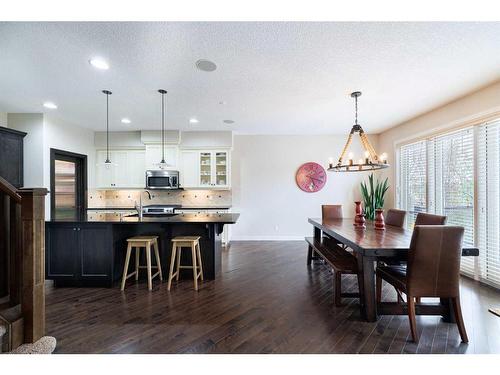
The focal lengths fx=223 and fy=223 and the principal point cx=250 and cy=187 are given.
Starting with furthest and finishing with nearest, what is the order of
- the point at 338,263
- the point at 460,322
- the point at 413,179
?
the point at 413,179
the point at 338,263
the point at 460,322

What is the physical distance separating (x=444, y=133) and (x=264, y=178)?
11.8 feet

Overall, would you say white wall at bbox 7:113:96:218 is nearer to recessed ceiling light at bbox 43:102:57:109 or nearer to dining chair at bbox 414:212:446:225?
recessed ceiling light at bbox 43:102:57:109

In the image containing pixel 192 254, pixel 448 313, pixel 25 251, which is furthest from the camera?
pixel 192 254

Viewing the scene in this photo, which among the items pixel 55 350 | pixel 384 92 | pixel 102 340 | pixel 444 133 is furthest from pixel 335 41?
pixel 55 350

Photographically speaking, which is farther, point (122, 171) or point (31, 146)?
point (122, 171)

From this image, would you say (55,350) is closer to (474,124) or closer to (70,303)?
(70,303)

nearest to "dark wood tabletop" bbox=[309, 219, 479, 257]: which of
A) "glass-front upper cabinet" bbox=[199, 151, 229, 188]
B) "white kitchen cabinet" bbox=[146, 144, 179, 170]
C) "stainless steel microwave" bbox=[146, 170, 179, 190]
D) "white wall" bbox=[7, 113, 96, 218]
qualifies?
"glass-front upper cabinet" bbox=[199, 151, 229, 188]

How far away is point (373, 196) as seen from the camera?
5.23m

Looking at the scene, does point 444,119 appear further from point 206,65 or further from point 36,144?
point 36,144

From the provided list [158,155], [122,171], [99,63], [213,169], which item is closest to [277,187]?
[213,169]

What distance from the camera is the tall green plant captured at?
5070 millimetres

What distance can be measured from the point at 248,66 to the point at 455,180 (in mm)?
3696
